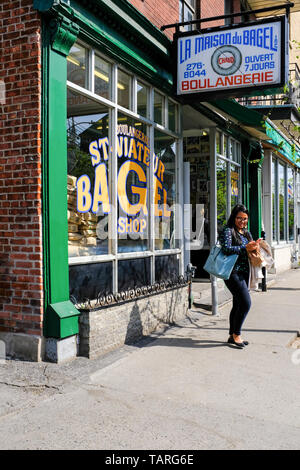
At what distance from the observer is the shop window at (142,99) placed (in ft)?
23.3

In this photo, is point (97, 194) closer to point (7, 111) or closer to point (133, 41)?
point (7, 111)

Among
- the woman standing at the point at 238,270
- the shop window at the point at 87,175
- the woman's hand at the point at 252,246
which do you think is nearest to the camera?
the shop window at the point at 87,175

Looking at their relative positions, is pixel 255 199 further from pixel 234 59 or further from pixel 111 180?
pixel 111 180

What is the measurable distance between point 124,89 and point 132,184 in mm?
1352

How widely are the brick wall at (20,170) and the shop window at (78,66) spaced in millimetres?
620

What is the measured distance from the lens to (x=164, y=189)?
799cm

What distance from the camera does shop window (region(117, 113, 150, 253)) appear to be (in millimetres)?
6539

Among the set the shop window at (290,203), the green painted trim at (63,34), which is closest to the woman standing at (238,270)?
the green painted trim at (63,34)

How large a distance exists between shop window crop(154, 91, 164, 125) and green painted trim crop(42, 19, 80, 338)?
271 cm

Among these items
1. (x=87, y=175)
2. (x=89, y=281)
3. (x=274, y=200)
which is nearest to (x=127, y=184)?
(x=87, y=175)

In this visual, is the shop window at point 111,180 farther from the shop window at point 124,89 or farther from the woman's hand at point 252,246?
the woman's hand at point 252,246

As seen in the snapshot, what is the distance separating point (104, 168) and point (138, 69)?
169 cm

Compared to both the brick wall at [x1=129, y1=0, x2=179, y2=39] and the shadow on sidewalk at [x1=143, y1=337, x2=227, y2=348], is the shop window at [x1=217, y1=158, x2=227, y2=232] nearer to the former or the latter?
the brick wall at [x1=129, y1=0, x2=179, y2=39]

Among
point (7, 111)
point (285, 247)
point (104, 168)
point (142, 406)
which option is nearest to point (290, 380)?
point (142, 406)
